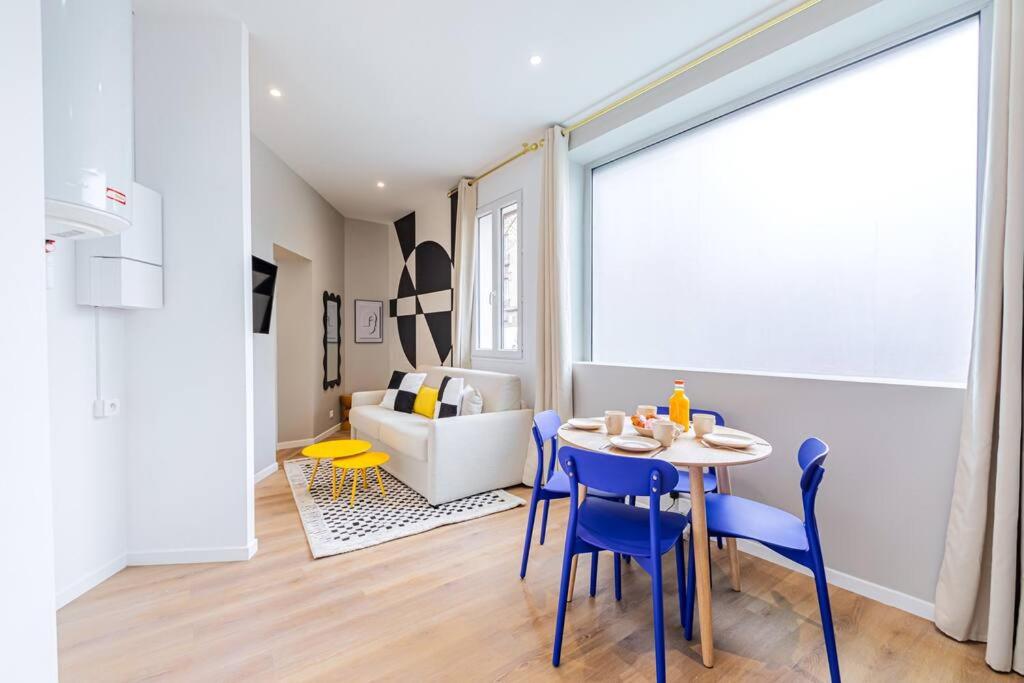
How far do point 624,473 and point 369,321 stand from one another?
17.6 feet

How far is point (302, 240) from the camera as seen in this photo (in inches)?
183

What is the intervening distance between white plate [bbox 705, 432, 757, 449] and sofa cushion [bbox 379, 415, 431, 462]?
1998 mm

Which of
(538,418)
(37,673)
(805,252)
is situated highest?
(805,252)

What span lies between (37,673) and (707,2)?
3403 millimetres

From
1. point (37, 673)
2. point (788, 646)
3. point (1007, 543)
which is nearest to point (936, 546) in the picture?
point (1007, 543)

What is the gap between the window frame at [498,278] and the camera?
4.08m

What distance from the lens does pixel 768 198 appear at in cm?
262

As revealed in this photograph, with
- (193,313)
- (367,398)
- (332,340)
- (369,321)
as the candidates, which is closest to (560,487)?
(193,313)

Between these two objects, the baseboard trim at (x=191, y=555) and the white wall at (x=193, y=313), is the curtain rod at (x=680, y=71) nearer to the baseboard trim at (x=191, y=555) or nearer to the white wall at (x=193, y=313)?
the white wall at (x=193, y=313)

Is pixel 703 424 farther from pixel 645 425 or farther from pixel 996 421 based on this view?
pixel 996 421

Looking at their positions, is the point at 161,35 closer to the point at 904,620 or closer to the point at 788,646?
the point at 788,646

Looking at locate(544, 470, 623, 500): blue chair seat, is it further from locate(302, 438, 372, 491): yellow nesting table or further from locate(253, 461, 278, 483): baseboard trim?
locate(253, 461, 278, 483): baseboard trim

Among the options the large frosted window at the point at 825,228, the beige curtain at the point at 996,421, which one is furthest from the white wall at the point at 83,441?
the beige curtain at the point at 996,421

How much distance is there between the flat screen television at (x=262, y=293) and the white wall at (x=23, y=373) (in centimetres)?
226
